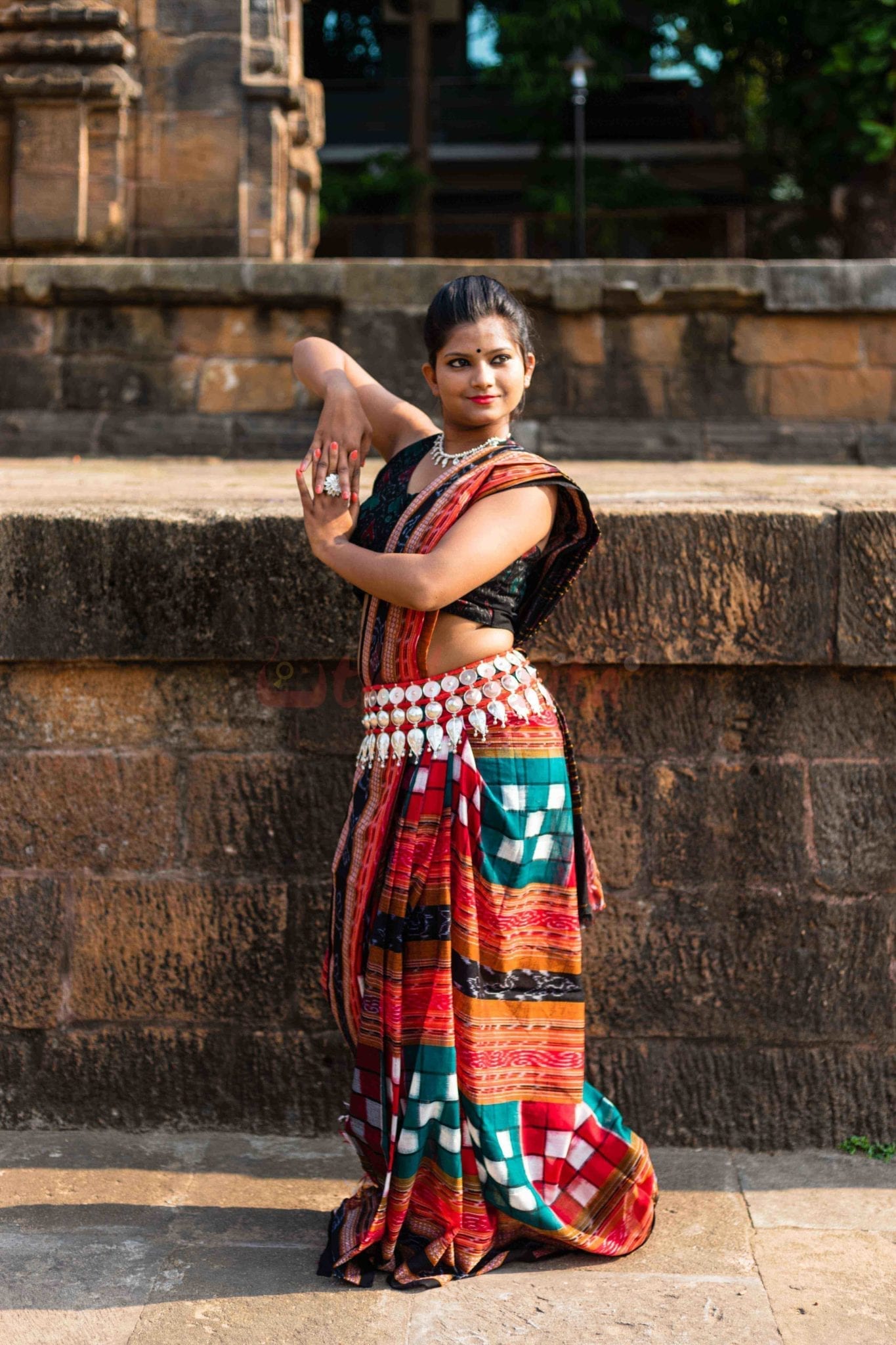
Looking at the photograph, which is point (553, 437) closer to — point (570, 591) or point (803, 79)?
point (570, 591)

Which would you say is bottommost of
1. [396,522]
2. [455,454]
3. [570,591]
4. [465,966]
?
[465,966]

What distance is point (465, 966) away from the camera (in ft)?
8.02

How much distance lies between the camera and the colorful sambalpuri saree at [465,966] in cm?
244

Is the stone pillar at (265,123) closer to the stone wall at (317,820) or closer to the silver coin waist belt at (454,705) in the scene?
the stone wall at (317,820)

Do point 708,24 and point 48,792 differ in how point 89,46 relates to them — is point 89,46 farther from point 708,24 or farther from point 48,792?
point 708,24

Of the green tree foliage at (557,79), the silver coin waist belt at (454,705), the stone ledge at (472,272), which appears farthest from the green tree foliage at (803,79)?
the silver coin waist belt at (454,705)

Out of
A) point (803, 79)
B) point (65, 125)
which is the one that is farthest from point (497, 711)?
point (803, 79)

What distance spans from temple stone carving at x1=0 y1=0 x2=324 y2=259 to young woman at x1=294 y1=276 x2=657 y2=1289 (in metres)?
5.23

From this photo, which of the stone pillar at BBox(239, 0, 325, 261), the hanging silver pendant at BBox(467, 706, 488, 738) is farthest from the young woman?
the stone pillar at BBox(239, 0, 325, 261)

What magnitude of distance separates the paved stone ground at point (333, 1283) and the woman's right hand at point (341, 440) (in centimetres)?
141

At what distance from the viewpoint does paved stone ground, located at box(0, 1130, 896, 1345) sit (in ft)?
7.65

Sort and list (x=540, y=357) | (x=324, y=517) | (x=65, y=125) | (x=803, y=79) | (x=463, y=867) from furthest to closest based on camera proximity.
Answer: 1. (x=803, y=79)
2. (x=65, y=125)
3. (x=540, y=357)
4. (x=324, y=517)
5. (x=463, y=867)

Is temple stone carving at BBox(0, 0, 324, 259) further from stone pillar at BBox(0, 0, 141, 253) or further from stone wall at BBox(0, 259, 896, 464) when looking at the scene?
stone wall at BBox(0, 259, 896, 464)

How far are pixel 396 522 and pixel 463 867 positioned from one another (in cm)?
62
